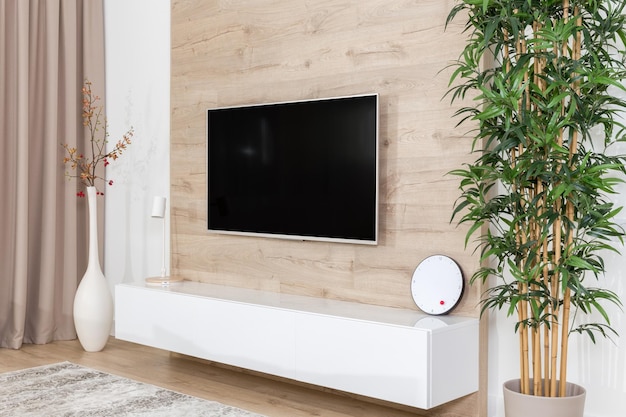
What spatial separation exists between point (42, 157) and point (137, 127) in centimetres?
65

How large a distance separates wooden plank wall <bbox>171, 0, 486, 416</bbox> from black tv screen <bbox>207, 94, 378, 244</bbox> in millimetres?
80

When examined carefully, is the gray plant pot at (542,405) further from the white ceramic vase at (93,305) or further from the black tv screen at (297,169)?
the white ceramic vase at (93,305)

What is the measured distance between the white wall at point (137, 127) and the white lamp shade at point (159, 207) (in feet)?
0.78

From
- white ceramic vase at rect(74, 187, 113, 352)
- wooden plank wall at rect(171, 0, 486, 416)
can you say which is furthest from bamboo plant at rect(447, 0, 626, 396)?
white ceramic vase at rect(74, 187, 113, 352)

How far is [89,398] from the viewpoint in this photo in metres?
3.42

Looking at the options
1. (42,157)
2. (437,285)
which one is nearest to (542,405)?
(437,285)

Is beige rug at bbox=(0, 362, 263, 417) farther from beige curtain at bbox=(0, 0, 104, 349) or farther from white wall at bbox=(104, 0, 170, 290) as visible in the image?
white wall at bbox=(104, 0, 170, 290)

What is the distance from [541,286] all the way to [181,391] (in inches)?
73.9

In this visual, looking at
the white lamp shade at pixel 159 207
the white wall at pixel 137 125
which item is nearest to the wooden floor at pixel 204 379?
the white wall at pixel 137 125

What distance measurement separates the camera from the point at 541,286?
Result: 260 cm

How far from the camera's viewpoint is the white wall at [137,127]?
15.3ft

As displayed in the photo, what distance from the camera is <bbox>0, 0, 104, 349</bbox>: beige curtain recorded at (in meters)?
4.62

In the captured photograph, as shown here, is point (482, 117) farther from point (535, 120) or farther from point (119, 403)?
point (119, 403)

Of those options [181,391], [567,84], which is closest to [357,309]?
[181,391]
